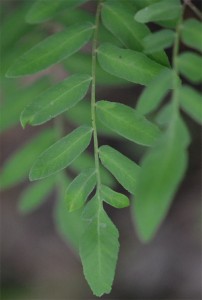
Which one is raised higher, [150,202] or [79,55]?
[150,202]

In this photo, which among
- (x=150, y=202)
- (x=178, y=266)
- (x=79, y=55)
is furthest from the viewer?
(x=178, y=266)

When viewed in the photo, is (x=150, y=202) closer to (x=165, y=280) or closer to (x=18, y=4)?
(x=18, y=4)

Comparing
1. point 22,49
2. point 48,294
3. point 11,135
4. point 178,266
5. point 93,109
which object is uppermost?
point 93,109

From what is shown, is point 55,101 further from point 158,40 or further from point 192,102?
point 192,102

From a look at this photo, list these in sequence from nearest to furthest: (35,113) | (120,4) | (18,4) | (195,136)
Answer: (35,113), (120,4), (18,4), (195,136)

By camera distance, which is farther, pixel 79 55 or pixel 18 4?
pixel 18 4

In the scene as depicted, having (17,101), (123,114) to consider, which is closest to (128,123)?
(123,114)

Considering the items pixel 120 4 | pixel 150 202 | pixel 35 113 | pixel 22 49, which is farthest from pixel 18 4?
pixel 150 202
